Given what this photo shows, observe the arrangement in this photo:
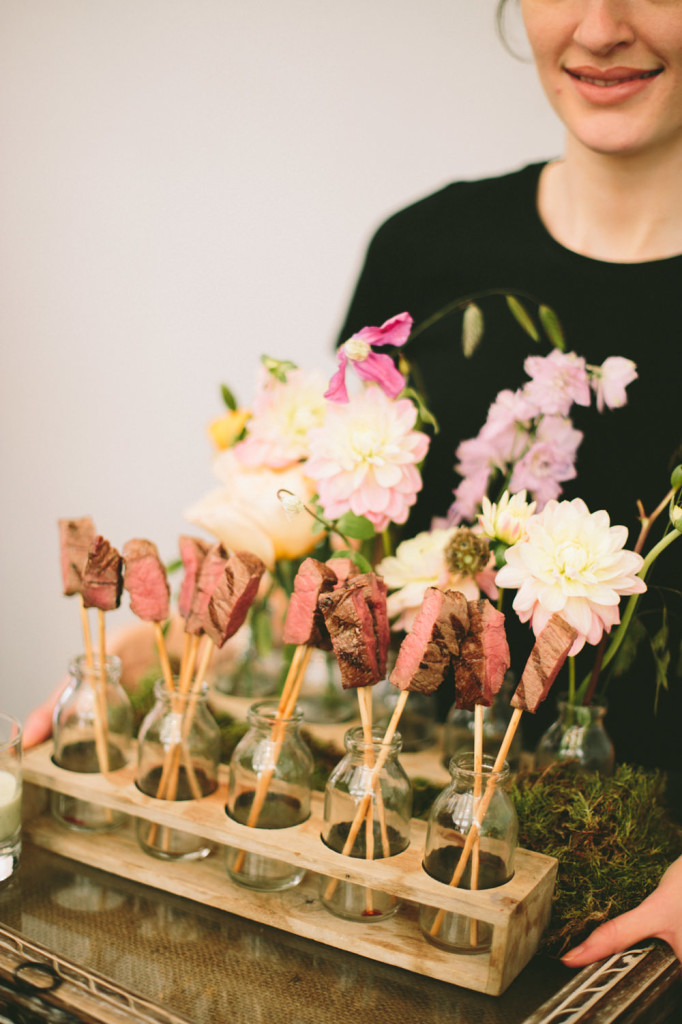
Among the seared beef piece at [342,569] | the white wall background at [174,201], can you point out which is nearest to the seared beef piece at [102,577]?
the seared beef piece at [342,569]

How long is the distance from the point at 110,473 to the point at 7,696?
69 centimetres

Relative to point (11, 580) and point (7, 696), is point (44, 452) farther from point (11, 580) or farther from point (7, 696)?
point (7, 696)

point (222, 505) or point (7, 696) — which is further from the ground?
point (222, 505)

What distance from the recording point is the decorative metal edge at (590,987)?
25.8 inches

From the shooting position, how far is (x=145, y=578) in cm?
88

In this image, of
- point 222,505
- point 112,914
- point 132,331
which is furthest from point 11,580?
point 112,914

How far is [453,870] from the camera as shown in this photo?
75 cm

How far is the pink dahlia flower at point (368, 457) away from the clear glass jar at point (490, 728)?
251mm

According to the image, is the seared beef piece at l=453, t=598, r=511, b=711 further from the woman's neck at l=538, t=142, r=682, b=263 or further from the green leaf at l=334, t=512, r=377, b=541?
the woman's neck at l=538, t=142, r=682, b=263

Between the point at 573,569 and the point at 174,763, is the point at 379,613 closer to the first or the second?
the point at 573,569

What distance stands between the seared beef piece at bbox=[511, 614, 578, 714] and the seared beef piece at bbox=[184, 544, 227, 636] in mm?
302

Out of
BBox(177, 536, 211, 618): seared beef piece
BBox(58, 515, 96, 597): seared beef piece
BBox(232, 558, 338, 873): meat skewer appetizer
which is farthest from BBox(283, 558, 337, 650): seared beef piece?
BBox(58, 515, 96, 597): seared beef piece

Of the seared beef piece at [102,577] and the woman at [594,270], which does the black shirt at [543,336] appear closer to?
the woman at [594,270]

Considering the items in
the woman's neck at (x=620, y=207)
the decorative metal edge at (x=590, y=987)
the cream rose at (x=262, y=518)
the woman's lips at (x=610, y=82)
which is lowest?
the decorative metal edge at (x=590, y=987)
